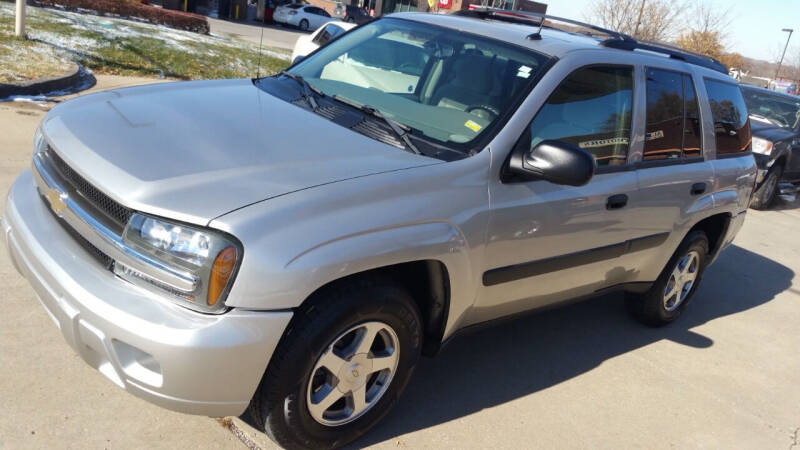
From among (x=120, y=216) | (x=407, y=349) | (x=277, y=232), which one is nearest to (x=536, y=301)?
(x=407, y=349)

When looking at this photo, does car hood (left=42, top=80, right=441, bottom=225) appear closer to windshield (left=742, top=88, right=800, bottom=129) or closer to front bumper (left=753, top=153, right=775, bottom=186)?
front bumper (left=753, top=153, right=775, bottom=186)

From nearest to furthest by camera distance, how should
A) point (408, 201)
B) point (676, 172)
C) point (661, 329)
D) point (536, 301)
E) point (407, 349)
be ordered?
point (408, 201)
point (407, 349)
point (536, 301)
point (676, 172)
point (661, 329)

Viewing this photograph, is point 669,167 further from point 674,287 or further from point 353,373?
point 353,373

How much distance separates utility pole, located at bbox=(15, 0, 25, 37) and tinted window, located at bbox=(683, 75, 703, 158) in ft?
31.4

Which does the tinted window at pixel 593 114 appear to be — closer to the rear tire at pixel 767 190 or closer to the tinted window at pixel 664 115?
the tinted window at pixel 664 115

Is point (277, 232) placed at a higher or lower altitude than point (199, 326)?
higher

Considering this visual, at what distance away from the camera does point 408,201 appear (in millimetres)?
2768

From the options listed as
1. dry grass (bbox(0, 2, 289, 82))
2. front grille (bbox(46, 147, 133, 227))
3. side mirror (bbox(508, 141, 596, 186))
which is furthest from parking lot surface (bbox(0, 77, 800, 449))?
dry grass (bbox(0, 2, 289, 82))

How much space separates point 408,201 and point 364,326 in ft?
1.76

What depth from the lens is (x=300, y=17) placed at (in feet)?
113

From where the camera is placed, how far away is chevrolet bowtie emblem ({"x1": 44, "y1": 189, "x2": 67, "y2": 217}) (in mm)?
2756

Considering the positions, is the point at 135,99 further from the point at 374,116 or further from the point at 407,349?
the point at 407,349

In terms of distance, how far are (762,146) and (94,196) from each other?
10598 millimetres

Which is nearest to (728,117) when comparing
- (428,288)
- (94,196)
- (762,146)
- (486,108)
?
(486,108)
